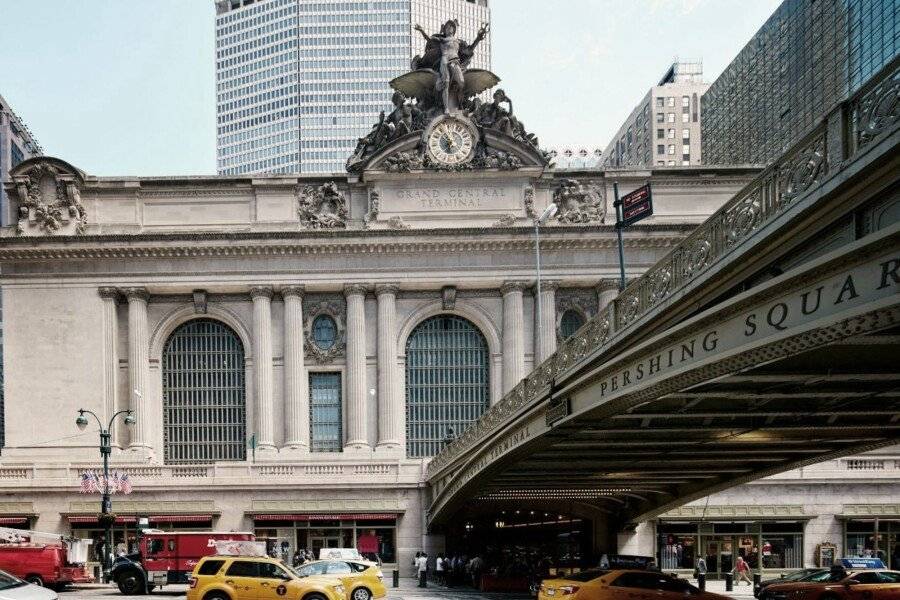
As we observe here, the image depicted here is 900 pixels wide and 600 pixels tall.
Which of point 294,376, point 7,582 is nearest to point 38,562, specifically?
point 7,582

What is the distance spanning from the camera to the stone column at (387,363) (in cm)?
6475

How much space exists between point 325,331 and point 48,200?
54.2 feet

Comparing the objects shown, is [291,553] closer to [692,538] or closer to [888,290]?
[692,538]

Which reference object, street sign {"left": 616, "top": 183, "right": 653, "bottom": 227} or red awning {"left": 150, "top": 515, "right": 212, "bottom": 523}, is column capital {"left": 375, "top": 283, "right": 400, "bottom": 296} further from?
street sign {"left": 616, "top": 183, "right": 653, "bottom": 227}

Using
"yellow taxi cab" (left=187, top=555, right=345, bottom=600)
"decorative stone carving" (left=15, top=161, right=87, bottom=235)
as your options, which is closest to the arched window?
"decorative stone carving" (left=15, top=161, right=87, bottom=235)

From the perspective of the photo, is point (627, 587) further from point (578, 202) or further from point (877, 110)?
point (578, 202)

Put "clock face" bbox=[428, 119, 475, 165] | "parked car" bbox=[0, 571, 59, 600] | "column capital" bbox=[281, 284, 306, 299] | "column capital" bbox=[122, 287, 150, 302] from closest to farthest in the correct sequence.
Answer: "parked car" bbox=[0, 571, 59, 600], "column capital" bbox=[122, 287, 150, 302], "column capital" bbox=[281, 284, 306, 299], "clock face" bbox=[428, 119, 475, 165]

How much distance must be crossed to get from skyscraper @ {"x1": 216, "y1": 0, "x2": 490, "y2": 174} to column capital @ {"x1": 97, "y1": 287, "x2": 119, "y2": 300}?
10784 centimetres

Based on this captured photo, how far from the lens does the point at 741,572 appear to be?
50.0 meters

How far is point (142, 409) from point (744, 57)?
8065 centimetres

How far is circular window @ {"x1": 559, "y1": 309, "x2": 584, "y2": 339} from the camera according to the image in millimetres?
66188

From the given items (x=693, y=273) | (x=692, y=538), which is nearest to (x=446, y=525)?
(x=692, y=538)

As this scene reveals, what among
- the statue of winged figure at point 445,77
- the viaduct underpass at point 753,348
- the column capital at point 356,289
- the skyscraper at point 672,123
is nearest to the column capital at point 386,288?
the column capital at point 356,289

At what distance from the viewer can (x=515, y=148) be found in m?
66.3
